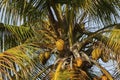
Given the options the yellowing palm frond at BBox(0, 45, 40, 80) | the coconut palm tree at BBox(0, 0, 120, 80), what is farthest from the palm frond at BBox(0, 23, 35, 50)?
the yellowing palm frond at BBox(0, 45, 40, 80)

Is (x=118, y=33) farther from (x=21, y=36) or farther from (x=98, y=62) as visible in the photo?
(x=21, y=36)

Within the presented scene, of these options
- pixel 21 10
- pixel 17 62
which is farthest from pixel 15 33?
pixel 17 62

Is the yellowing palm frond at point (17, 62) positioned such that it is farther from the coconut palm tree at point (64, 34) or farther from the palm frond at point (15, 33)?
the palm frond at point (15, 33)

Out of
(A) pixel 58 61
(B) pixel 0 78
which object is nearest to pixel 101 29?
(A) pixel 58 61

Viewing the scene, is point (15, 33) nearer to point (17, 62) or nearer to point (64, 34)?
point (64, 34)

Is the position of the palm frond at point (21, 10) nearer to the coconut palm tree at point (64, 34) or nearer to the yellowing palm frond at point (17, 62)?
the coconut palm tree at point (64, 34)

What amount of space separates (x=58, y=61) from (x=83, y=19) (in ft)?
4.39

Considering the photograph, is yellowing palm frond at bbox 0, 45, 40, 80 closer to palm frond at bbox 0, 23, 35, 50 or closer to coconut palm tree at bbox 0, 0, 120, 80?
coconut palm tree at bbox 0, 0, 120, 80

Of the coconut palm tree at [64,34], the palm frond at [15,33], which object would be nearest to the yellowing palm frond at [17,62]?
the coconut palm tree at [64,34]

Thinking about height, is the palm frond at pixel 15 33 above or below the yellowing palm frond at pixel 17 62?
above

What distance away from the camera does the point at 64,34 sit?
962 cm

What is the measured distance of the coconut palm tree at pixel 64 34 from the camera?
30.0 ft

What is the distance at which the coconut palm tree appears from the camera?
9.15 meters

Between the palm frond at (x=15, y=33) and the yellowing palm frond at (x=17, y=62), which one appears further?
the palm frond at (x=15, y=33)
